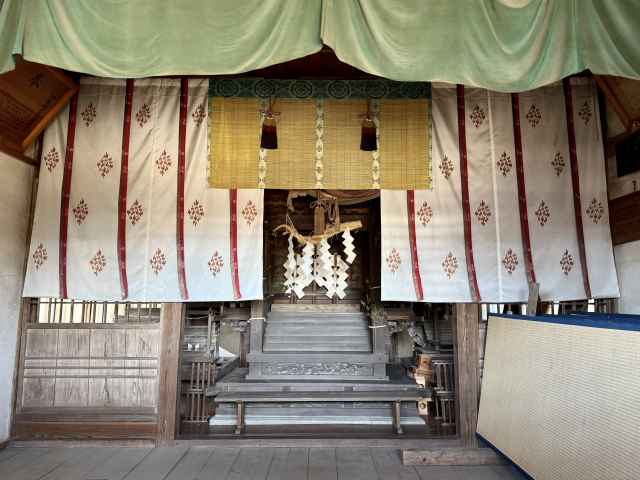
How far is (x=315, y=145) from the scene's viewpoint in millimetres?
3836

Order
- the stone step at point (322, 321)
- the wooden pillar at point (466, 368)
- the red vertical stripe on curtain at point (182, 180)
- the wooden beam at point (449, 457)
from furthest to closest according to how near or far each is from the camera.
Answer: the stone step at point (322, 321), the red vertical stripe on curtain at point (182, 180), the wooden pillar at point (466, 368), the wooden beam at point (449, 457)

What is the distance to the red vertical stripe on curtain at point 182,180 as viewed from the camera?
3.84 m

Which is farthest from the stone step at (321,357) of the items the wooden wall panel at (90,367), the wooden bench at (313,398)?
the wooden wall panel at (90,367)

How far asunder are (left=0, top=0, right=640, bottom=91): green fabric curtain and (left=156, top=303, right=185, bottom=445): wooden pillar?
7.36ft

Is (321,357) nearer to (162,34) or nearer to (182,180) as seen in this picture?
(182,180)

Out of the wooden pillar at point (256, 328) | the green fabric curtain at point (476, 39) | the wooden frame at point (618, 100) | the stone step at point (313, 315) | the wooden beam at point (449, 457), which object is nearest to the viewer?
the green fabric curtain at point (476, 39)

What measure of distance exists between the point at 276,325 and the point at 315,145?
302 centimetres

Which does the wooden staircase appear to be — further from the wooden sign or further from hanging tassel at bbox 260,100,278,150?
the wooden sign

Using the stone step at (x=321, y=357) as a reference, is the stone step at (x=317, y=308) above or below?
above

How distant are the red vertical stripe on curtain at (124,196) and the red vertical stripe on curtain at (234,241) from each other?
3.19 ft

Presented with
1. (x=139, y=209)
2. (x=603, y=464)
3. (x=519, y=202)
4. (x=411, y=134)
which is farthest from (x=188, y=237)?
(x=603, y=464)

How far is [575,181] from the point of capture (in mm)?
3895

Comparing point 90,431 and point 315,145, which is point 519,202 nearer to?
point 315,145

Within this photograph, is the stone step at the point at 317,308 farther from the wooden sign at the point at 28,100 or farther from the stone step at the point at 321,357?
the wooden sign at the point at 28,100
